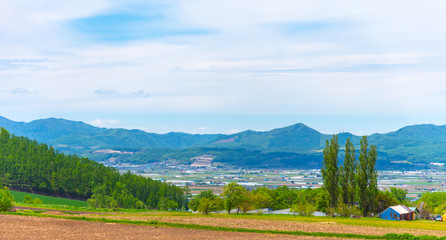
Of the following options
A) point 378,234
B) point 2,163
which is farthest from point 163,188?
point 378,234

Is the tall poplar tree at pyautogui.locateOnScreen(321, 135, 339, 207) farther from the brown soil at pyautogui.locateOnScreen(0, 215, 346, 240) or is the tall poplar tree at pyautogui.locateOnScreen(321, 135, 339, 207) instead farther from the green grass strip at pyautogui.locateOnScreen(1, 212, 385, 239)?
the brown soil at pyautogui.locateOnScreen(0, 215, 346, 240)

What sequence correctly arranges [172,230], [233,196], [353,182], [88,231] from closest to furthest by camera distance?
[88,231] → [172,230] → [233,196] → [353,182]

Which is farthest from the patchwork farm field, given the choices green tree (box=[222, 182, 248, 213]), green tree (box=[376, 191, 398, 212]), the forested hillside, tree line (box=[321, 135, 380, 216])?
the forested hillside

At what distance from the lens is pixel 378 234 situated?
6006 cm

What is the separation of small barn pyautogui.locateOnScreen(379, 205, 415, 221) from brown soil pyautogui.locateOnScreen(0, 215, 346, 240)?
169ft

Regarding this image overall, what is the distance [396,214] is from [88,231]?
70.2m

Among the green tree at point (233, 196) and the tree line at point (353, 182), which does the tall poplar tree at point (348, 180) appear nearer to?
the tree line at point (353, 182)

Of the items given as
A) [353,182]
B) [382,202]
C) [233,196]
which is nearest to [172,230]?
[233,196]

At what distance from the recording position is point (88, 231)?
5522 centimetres

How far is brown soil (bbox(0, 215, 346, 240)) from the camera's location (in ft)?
167

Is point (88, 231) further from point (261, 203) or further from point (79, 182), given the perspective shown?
point (79, 182)

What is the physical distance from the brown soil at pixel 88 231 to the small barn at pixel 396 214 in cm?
5151

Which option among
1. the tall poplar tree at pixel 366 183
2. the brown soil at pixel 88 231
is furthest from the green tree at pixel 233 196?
the brown soil at pixel 88 231

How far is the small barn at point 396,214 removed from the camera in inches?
3912
